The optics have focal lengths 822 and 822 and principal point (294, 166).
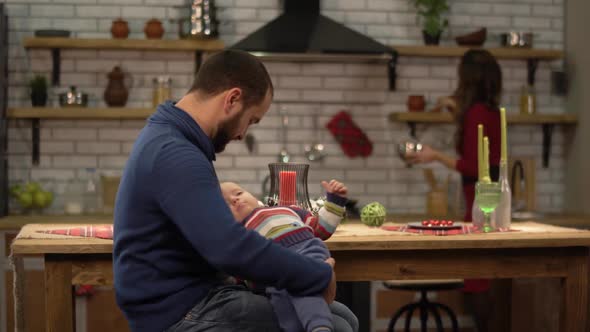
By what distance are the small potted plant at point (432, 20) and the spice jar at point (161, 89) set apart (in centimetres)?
Result: 176

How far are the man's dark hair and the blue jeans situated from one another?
505 mm

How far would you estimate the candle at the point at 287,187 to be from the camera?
2.97 m

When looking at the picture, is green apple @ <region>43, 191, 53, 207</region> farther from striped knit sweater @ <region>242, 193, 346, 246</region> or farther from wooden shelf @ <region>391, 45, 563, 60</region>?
striped knit sweater @ <region>242, 193, 346, 246</region>

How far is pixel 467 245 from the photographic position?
3.01 meters

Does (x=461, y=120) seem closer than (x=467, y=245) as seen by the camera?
No

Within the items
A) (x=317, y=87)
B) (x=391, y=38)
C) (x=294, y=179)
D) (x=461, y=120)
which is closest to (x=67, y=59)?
(x=317, y=87)

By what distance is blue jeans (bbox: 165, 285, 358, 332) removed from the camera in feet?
6.95

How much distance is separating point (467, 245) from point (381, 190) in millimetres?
2646

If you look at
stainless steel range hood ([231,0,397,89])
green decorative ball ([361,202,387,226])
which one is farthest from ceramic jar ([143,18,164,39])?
green decorative ball ([361,202,387,226])

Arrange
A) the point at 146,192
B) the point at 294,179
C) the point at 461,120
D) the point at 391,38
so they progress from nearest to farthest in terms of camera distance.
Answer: the point at 146,192
the point at 294,179
the point at 461,120
the point at 391,38

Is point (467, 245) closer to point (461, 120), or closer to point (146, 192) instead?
point (146, 192)

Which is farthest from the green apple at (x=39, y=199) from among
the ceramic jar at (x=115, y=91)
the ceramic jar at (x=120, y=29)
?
the ceramic jar at (x=120, y=29)

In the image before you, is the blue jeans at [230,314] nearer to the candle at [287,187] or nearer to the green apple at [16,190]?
the candle at [287,187]

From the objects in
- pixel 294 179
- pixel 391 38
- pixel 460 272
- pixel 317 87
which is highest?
pixel 391 38
